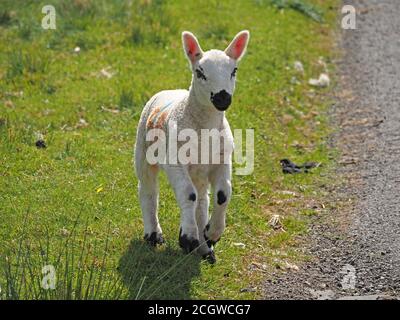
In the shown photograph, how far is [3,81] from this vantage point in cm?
1451

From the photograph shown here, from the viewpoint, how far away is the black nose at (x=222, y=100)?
8578mm

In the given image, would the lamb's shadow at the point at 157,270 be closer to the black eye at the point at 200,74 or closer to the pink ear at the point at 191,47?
the black eye at the point at 200,74

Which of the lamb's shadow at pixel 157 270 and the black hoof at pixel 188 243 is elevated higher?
the black hoof at pixel 188 243

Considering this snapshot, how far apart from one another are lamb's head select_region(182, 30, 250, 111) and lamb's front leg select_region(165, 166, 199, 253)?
70 cm

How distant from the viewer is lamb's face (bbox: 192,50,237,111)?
861 cm

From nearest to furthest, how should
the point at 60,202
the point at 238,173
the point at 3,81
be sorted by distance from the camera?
the point at 60,202, the point at 238,173, the point at 3,81

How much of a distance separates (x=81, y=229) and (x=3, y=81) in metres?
5.29

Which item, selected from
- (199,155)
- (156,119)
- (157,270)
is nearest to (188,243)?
(157,270)

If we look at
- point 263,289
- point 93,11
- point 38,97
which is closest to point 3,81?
point 38,97

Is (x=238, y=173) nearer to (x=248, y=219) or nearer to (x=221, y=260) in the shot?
(x=248, y=219)

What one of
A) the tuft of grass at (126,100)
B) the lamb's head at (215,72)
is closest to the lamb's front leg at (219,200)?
the lamb's head at (215,72)

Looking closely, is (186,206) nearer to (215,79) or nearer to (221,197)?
(221,197)

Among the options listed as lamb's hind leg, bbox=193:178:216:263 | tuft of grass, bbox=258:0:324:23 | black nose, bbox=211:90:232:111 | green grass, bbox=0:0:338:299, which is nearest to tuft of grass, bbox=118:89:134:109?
green grass, bbox=0:0:338:299

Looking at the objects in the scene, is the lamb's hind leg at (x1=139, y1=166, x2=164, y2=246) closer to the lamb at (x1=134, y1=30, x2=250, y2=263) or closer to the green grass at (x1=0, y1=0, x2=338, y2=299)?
the lamb at (x1=134, y1=30, x2=250, y2=263)
